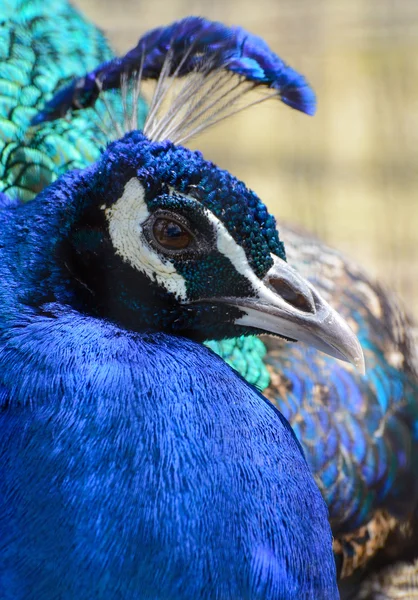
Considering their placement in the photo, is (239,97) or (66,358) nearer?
(66,358)

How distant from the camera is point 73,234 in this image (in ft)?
3.63

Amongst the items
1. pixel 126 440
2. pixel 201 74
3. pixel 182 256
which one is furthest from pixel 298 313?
pixel 201 74

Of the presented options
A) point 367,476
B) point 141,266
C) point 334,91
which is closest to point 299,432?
point 367,476

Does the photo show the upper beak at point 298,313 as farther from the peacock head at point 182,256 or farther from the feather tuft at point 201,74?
the feather tuft at point 201,74

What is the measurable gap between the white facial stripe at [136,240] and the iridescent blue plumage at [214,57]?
24cm

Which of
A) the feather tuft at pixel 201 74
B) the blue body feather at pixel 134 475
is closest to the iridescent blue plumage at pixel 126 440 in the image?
the blue body feather at pixel 134 475

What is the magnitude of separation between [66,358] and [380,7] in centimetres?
212

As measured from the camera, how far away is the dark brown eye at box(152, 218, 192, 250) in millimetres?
1064

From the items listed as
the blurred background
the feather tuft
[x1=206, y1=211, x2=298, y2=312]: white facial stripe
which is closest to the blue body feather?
[x1=206, y1=211, x2=298, y2=312]: white facial stripe

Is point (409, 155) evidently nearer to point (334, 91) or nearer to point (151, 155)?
point (334, 91)

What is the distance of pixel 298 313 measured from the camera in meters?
1.05

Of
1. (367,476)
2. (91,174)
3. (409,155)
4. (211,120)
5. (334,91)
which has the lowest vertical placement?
(367,476)

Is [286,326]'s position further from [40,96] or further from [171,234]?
[40,96]

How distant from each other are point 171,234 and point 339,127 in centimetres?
257
